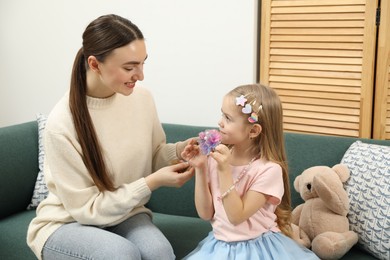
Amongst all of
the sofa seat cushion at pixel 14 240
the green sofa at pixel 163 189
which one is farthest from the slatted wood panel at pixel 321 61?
the sofa seat cushion at pixel 14 240

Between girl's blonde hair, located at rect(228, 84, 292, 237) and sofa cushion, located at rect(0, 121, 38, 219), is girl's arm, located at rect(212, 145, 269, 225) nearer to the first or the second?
girl's blonde hair, located at rect(228, 84, 292, 237)

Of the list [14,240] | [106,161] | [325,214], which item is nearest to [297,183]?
[325,214]

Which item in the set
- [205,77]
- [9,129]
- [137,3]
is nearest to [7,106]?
[9,129]

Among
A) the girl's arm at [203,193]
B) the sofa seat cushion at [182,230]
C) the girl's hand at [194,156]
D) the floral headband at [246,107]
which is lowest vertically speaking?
the sofa seat cushion at [182,230]

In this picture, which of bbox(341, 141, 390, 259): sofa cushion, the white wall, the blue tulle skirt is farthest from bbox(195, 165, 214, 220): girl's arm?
the white wall

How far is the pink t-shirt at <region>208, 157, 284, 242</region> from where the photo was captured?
166 centimetres

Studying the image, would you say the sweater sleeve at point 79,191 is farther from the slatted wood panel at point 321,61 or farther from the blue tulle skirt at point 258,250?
the slatted wood panel at point 321,61

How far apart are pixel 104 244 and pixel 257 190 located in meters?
0.51

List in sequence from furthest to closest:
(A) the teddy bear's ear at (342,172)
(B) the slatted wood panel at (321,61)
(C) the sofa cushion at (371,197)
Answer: (B) the slatted wood panel at (321,61) → (A) the teddy bear's ear at (342,172) → (C) the sofa cushion at (371,197)

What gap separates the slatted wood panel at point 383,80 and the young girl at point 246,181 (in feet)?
2.28

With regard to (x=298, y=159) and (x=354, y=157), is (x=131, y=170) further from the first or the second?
(x=354, y=157)

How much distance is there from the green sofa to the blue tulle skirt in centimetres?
26

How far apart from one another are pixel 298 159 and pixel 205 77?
2.14 feet

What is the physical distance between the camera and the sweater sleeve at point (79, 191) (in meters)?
1.79
